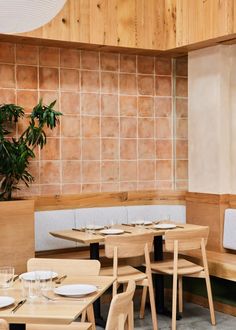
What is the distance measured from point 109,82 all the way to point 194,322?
2.60 meters

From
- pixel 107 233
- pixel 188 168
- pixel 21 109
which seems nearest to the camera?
pixel 107 233

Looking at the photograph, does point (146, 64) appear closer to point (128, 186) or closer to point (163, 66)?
point (163, 66)

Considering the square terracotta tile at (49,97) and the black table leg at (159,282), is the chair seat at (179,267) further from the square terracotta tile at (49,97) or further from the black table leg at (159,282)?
the square terracotta tile at (49,97)

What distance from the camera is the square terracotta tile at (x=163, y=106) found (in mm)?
6625

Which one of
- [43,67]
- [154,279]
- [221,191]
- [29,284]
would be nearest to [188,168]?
[221,191]

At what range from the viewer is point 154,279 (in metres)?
5.81

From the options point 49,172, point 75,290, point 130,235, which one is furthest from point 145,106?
point 75,290

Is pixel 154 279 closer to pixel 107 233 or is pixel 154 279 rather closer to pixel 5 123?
pixel 107 233

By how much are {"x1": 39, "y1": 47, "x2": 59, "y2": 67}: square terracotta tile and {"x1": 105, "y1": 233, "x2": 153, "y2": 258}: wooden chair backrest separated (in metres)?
2.11

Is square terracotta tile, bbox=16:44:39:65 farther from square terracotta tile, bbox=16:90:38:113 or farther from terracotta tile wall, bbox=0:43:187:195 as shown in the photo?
square terracotta tile, bbox=16:90:38:113

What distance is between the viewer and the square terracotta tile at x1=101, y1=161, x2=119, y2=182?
6328 mm

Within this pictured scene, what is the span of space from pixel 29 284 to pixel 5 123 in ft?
9.52

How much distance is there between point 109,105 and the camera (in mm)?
6348

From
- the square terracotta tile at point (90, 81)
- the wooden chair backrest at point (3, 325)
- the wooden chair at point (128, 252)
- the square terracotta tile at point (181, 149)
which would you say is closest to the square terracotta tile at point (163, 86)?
the square terracotta tile at point (181, 149)
